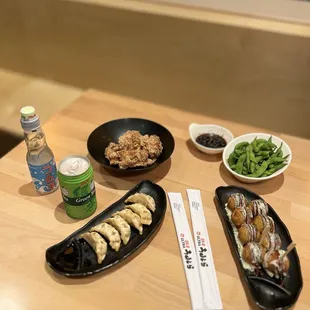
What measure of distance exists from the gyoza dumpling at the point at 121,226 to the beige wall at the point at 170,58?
1.04m

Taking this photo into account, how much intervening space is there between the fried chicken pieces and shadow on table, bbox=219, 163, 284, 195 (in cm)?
22

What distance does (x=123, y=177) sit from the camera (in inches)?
47.5

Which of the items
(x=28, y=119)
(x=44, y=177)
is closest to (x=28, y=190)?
(x=44, y=177)

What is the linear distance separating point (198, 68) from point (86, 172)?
1049 mm

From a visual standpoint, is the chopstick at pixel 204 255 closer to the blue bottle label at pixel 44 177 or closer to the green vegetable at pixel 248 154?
the green vegetable at pixel 248 154

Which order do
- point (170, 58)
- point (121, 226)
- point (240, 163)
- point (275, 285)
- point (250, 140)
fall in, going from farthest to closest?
point (170, 58), point (250, 140), point (240, 163), point (121, 226), point (275, 285)

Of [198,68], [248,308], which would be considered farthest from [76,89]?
[248,308]

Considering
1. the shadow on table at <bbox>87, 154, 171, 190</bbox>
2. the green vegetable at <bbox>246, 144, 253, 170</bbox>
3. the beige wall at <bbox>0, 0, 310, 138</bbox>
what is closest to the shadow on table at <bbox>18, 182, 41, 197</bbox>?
the shadow on table at <bbox>87, 154, 171, 190</bbox>

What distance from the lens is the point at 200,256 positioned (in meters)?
0.95

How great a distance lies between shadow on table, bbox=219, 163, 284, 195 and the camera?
1.16m

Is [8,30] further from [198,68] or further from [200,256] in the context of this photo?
[200,256]

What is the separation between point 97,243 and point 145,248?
125mm

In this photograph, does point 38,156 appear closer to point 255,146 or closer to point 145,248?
point 145,248

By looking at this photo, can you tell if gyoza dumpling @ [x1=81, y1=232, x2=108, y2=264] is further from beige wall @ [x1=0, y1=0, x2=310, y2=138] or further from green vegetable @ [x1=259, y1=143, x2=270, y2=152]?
beige wall @ [x1=0, y1=0, x2=310, y2=138]
